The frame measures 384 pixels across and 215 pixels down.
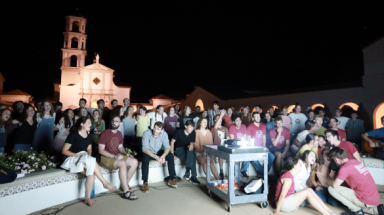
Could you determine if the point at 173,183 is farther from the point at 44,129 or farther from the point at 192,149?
the point at 44,129

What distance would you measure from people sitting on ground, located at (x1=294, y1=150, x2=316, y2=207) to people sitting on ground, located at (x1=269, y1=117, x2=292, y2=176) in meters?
1.25

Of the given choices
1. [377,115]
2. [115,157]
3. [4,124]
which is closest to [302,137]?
[115,157]

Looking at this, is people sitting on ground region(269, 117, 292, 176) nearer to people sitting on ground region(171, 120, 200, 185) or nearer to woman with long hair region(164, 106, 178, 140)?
people sitting on ground region(171, 120, 200, 185)

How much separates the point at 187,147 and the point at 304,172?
2.39 meters

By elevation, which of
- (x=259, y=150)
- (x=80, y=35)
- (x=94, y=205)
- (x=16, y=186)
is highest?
(x=80, y=35)

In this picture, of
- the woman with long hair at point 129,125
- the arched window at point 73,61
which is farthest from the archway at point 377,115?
the arched window at point 73,61

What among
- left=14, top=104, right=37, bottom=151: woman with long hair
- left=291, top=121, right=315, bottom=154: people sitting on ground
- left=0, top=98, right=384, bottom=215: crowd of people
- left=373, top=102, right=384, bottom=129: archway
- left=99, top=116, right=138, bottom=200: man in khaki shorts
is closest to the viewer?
left=0, top=98, right=384, bottom=215: crowd of people

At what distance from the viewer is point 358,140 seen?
21.3 ft

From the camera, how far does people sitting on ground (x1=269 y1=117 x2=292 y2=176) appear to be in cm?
511

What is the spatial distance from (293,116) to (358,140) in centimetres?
181

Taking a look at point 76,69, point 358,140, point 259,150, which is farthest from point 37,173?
point 76,69

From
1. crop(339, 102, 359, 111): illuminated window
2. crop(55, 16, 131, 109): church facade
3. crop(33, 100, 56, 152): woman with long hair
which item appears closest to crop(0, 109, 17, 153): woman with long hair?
crop(33, 100, 56, 152): woman with long hair

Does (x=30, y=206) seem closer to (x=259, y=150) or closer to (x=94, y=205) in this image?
(x=94, y=205)

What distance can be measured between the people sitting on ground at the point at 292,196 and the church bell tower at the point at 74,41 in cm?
2994
